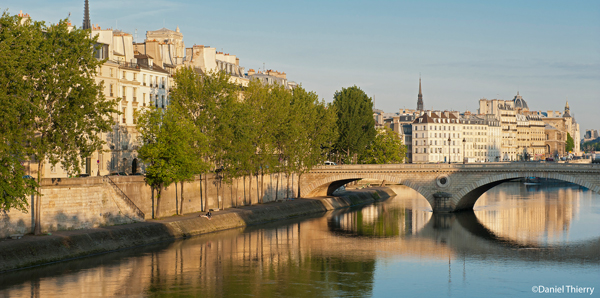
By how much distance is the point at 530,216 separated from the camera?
8569cm

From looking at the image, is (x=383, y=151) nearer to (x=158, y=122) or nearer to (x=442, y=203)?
(x=442, y=203)

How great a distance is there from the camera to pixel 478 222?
79.8 meters

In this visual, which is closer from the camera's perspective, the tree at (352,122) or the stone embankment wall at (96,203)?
the stone embankment wall at (96,203)

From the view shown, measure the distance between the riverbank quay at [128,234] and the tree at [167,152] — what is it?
3723 millimetres

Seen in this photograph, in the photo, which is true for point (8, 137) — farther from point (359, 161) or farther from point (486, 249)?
point (359, 161)

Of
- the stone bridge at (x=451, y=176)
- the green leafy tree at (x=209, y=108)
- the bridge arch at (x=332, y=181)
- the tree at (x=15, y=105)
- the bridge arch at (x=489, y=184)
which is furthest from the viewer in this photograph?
the bridge arch at (x=332, y=181)

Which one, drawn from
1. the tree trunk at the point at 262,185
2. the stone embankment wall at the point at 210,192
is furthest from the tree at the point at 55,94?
the tree trunk at the point at 262,185

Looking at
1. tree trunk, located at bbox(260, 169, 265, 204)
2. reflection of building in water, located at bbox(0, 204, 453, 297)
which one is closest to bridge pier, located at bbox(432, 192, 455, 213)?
Result: tree trunk, located at bbox(260, 169, 265, 204)

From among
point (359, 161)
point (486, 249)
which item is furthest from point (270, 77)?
point (486, 249)

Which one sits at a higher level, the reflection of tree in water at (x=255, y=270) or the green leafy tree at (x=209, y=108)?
the green leafy tree at (x=209, y=108)

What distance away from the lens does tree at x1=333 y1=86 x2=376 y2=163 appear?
112 metres

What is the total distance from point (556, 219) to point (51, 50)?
2247 inches

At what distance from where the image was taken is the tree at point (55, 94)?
4972 cm

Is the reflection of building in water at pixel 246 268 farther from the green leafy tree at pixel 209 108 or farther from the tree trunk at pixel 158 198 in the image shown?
the green leafy tree at pixel 209 108
